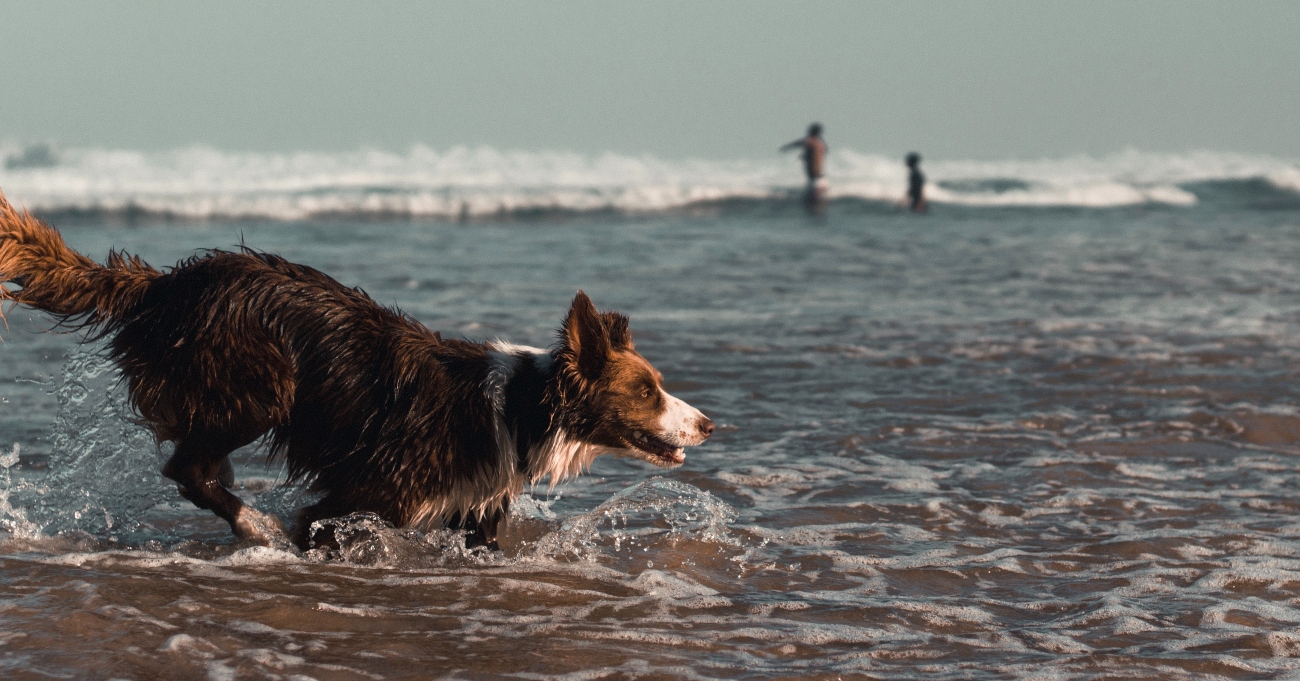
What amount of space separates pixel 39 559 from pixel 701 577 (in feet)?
8.97

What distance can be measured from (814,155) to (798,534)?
25338 mm

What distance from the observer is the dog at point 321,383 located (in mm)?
5266

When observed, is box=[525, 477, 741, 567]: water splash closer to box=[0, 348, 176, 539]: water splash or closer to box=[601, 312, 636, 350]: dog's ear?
box=[601, 312, 636, 350]: dog's ear

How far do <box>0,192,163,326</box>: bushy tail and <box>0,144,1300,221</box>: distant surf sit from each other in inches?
1051

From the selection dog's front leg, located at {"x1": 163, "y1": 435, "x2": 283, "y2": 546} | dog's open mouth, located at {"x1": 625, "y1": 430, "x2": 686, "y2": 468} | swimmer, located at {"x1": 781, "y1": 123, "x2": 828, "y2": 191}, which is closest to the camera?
dog's front leg, located at {"x1": 163, "y1": 435, "x2": 283, "y2": 546}

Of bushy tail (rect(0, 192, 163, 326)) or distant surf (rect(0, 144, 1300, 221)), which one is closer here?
bushy tail (rect(0, 192, 163, 326))

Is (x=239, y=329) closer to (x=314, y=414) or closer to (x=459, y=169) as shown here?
(x=314, y=414)

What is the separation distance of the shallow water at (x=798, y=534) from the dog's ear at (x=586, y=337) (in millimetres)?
900

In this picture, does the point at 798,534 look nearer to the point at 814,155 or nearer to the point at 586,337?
the point at 586,337

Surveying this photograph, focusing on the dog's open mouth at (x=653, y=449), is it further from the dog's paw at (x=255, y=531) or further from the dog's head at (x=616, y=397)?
the dog's paw at (x=255, y=531)

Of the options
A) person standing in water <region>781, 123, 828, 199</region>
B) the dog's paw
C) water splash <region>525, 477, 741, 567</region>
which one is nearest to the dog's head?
water splash <region>525, 477, 741, 567</region>

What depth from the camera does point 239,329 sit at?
526cm

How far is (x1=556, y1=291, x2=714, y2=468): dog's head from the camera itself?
530 centimetres

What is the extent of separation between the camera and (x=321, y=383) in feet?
17.6
